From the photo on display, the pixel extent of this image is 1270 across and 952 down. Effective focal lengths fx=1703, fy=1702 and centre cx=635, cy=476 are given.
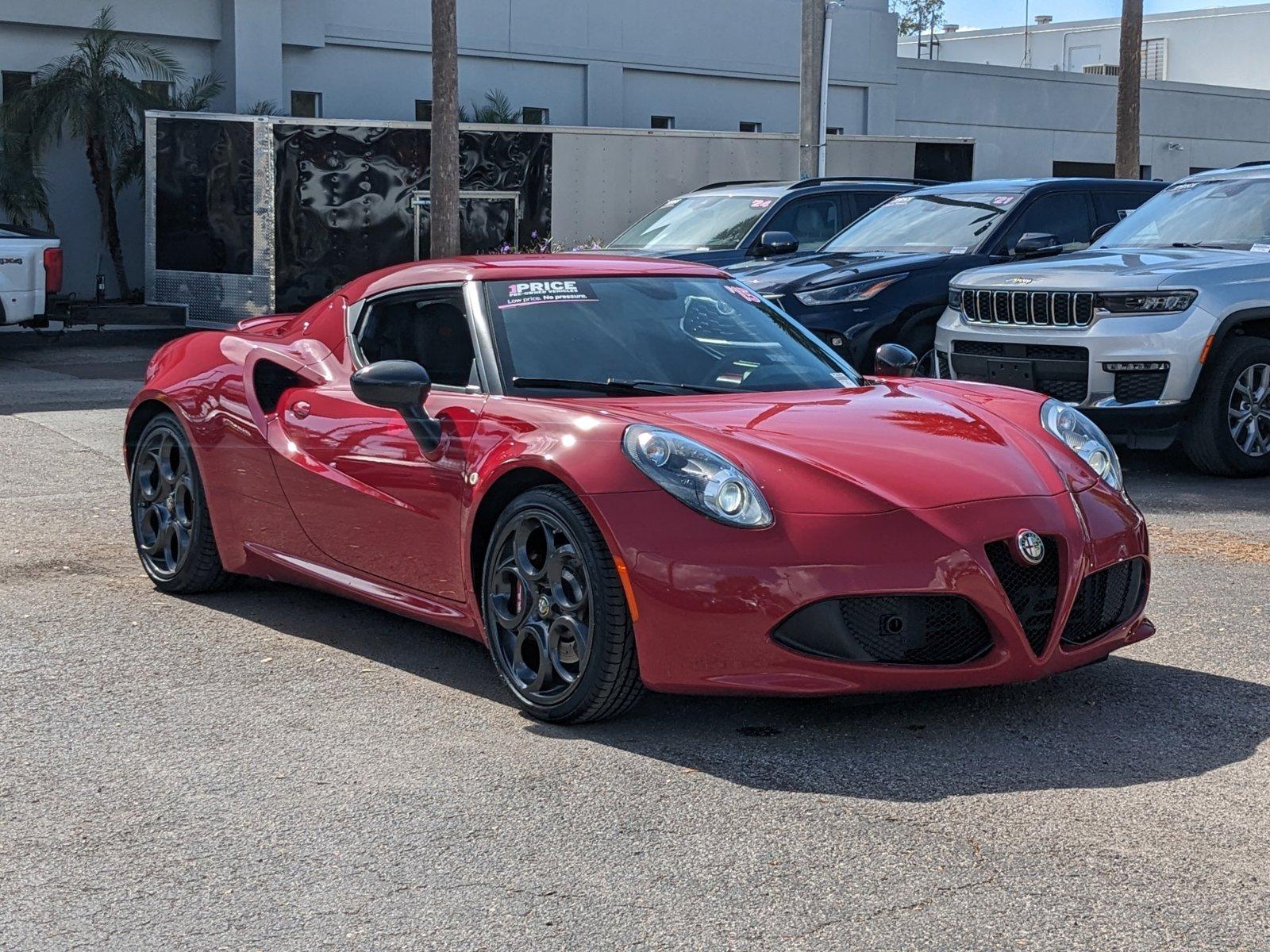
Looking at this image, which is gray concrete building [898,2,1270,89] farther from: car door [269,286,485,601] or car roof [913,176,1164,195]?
car door [269,286,485,601]

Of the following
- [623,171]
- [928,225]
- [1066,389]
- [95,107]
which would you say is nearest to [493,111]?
[623,171]

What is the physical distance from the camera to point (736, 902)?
3592 millimetres

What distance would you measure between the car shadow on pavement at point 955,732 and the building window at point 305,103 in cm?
2233

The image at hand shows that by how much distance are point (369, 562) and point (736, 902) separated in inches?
96.0

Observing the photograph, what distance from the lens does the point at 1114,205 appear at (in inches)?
506

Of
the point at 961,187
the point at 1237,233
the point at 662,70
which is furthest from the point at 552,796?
the point at 662,70

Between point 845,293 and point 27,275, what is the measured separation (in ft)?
30.5

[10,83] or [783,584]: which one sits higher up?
[10,83]

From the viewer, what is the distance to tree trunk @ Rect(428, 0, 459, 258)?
62.4ft

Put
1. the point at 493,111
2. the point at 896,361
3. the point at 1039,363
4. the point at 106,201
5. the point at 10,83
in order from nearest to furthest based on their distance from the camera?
the point at 896,361
the point at 1039,363
the point at 106,201
the point at 10,83
the point at 493,111

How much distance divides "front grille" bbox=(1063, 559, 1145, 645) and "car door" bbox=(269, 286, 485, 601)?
72.3 inches

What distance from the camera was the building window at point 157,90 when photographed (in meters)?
22.8

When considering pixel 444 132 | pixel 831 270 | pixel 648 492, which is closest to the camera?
pixel 648 492

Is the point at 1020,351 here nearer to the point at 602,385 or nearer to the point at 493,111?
the point at 602,385
